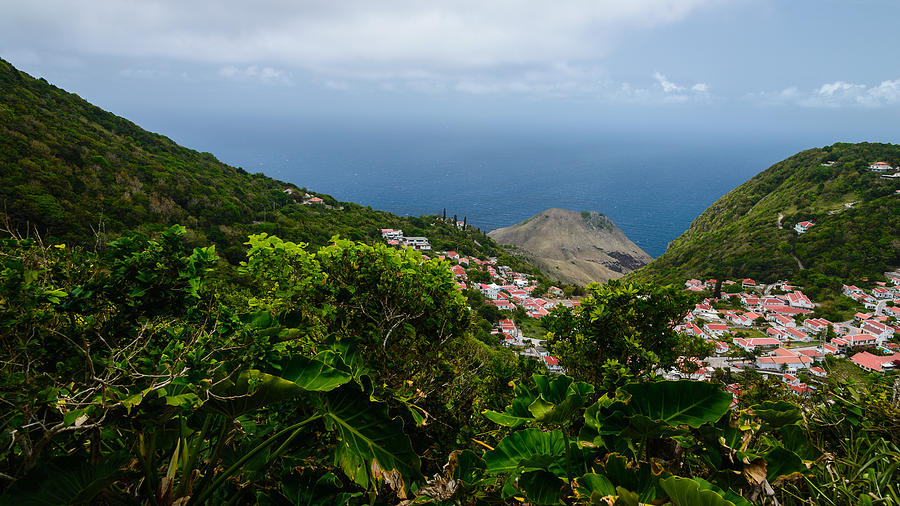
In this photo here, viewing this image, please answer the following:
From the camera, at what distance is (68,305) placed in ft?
7.07

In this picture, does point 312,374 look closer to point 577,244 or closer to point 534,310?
point 534,310

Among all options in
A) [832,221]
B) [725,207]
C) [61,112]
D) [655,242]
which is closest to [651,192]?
[655,242]

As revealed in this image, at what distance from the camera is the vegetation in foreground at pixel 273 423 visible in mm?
1728

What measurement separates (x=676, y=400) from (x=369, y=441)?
5.76 feet

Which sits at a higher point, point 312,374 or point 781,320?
point 312,374

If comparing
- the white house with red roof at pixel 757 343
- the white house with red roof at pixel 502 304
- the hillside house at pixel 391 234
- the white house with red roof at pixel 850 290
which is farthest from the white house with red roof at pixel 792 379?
the hillside house at pixel 391 234

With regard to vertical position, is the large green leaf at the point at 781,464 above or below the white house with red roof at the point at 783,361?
above

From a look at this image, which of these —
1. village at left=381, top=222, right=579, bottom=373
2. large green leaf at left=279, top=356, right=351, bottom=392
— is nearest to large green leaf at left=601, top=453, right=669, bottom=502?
large green leaf at left=279, top=356, right=351, bottom=392

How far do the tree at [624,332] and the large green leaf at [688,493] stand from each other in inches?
142

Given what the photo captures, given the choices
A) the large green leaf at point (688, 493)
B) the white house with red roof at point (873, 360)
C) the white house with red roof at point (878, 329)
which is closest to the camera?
the large green leaf at point (688, 493)

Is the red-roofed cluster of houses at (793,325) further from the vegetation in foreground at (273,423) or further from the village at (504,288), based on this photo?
the vegetation in foreground at (273,423)

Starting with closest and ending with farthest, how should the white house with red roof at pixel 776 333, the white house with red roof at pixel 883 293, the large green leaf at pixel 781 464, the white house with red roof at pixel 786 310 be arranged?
the large green leaf at pixel 781 464, the white house with red roof at pixel 776 333, the white house with red roof at pixel 786 310, the white house with red roof at pixel 883 293

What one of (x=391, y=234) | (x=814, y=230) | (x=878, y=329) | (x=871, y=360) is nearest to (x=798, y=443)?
(x=871, y=360)

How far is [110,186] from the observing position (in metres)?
20.5
